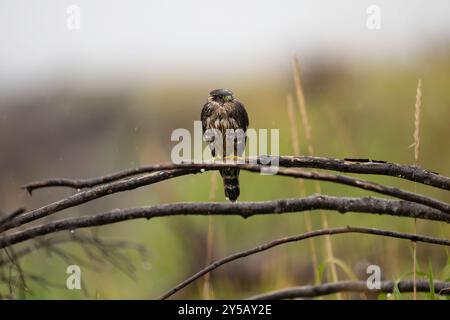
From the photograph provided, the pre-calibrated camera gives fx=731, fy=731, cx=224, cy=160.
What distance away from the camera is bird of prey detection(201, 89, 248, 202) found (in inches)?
140

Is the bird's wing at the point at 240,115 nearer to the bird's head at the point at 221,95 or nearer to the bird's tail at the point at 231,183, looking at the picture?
the bird's head at the point at 221,95

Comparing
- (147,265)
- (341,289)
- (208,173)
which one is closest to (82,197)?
(341,289)

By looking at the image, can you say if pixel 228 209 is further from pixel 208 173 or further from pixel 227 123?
pixel 208 173

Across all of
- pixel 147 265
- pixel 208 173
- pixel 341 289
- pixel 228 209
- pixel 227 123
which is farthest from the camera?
pixel 208 173

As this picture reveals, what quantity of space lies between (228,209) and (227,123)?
1.66m

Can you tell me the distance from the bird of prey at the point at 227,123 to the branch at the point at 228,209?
5.29 feet

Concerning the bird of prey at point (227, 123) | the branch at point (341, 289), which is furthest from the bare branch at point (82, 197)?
the bird of prey at point (227, 123)

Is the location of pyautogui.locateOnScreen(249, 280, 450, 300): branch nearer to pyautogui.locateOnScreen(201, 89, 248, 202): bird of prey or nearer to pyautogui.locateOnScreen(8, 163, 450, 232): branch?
pyautogui.locateOnScreen(8, 163, 450, 232): branch

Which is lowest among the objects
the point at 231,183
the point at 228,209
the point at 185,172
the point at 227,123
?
the point at 228,209

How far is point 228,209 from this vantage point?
192cm

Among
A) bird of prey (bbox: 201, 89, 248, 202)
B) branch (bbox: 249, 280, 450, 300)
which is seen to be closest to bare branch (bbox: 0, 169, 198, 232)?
branch (bbox: 249, 280, 450, 300)

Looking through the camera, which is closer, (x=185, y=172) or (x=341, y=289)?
(x=185, y=172)

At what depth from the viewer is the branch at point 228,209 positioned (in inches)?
74.6
